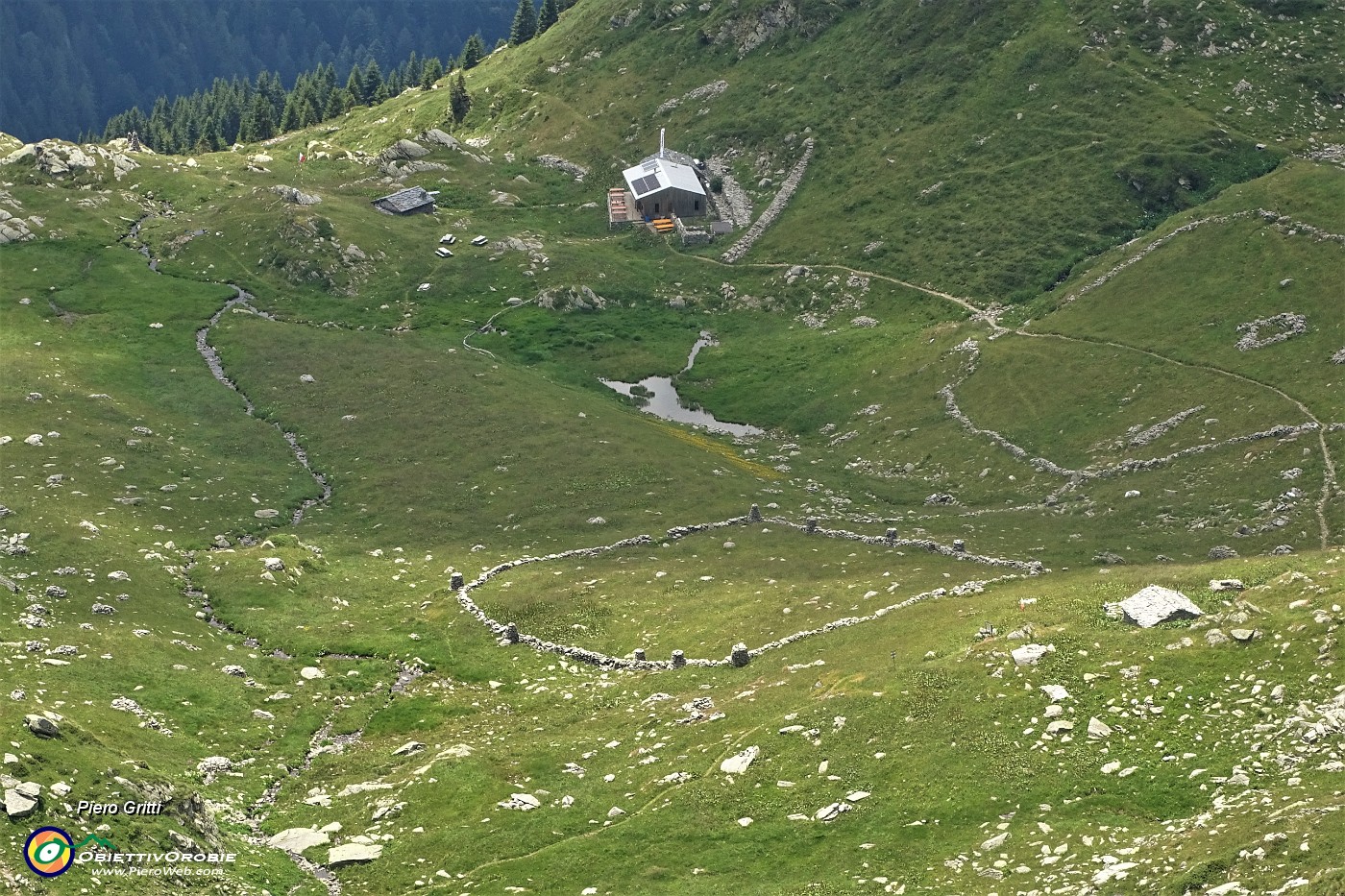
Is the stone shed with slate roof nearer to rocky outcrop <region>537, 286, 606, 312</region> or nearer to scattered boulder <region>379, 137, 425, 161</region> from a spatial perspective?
scattered boulder <region>379, 137, 425, 161</region>

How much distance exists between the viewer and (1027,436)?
98438 mm

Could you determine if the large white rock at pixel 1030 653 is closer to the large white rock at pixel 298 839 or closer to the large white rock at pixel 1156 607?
the large white rock at pixel 1156 607

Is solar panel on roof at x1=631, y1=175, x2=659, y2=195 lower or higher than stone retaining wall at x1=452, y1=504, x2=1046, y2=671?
higher

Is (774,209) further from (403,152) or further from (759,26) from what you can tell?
(403,152)

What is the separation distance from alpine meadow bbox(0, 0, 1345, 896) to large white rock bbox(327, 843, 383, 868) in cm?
24

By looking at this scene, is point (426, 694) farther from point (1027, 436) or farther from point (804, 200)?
point (804, 200)

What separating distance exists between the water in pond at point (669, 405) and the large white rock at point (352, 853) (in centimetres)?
7213

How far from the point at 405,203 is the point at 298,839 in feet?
Result: 398

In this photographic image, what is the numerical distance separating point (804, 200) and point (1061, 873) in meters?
121

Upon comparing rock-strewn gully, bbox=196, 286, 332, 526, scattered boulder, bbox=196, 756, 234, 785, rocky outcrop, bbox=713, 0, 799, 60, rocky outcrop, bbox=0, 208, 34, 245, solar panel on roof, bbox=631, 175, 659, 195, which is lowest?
rock-strewn gully, bbox=196, 286, 332, 526

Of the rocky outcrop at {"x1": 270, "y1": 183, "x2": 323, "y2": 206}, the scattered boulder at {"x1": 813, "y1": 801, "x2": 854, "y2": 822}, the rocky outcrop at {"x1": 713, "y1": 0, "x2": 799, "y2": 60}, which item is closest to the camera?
the scattered boulder at {"x1": 813, "y1": 801, "x2": 854, "y2": 822}

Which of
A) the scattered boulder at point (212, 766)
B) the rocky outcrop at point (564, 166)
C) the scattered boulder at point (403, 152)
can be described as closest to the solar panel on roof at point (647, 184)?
the rocky outcrop at point (564, 166)

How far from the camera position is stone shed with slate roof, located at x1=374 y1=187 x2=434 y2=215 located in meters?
155

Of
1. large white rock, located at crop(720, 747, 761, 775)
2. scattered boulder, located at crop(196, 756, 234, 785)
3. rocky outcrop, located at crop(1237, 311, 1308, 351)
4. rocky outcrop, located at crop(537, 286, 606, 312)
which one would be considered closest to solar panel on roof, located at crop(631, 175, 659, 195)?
rocky outcrop, located at crop(537, 286, 606, 312)
